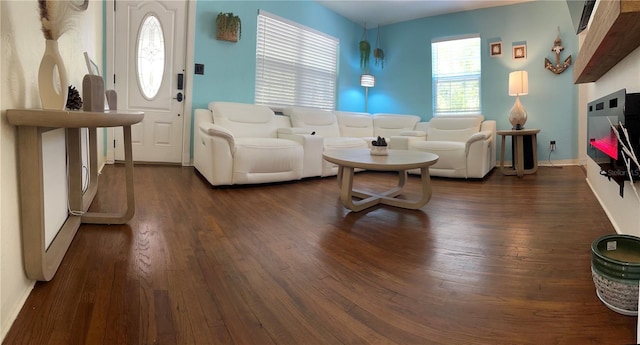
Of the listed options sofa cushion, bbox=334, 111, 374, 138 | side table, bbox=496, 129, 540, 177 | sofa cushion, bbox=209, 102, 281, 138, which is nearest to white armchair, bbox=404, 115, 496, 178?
side table, bbox=496, 129, 540, 177

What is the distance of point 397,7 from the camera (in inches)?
212

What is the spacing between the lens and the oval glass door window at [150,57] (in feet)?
13.4

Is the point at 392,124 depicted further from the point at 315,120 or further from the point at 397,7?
the point at 397,7

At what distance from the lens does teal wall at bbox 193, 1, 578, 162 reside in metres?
4.40

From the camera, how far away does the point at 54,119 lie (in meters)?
1.06

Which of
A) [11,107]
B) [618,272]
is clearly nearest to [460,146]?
[618,272]

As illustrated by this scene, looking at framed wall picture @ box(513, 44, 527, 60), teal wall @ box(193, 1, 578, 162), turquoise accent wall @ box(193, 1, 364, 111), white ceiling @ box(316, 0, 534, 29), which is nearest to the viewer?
turquoise accent wall @ box(193, 1, 364, 111)

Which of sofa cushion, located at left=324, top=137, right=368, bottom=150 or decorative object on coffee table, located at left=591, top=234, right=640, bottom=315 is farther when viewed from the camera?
sofa cushion, located at left=324, top=137, right=368, bottom=150

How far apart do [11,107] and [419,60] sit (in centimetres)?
585

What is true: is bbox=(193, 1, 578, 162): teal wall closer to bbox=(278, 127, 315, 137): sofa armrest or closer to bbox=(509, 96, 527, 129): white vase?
bbox=(509, 96, 527, 129): white vase

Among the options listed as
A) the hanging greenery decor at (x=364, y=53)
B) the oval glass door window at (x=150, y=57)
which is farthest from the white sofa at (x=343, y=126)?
the oval glass door window at (x=150, y=57)

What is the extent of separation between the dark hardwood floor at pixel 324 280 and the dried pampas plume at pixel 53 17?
903 mm

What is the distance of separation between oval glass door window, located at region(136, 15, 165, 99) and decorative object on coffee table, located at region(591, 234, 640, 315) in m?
4.47

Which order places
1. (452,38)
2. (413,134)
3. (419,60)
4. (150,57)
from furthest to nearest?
(419,60)
(452,38)
(413,134)
(150,57)
